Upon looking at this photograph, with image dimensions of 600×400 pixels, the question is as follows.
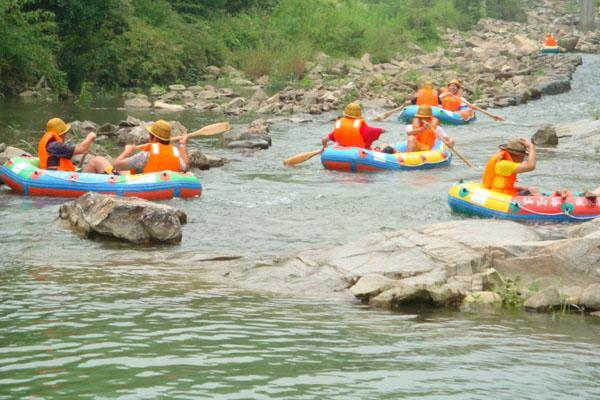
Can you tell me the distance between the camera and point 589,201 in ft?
37.0

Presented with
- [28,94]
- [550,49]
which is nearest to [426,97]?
[28,94]

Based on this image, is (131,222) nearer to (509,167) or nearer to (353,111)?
(509,167)

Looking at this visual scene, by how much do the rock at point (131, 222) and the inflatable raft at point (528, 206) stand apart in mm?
3406

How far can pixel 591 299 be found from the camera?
7.60 m

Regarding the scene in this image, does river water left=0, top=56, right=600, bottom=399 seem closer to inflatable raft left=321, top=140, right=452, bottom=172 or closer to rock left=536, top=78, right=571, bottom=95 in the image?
inflatable raft left=321, top=140, right=452, bottom=172

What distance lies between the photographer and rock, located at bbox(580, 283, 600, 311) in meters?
7.60

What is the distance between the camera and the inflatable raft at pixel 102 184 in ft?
40.2

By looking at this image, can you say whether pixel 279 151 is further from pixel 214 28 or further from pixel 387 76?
pixel 214 28

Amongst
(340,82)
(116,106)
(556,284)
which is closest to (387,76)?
(340,82)

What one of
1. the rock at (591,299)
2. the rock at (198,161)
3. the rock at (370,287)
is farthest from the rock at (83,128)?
the rock at (591,299)

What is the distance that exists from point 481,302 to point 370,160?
296 inches

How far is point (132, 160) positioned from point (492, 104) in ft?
48.2

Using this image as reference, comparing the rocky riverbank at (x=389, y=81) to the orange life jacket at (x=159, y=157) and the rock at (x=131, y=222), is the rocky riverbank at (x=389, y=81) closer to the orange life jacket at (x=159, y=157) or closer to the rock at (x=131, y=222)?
the orange life jacket at (x=159, y=157)

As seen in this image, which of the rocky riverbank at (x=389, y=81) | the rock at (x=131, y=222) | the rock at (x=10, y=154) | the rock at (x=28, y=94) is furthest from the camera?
the rocky riverbank at (x=389, y=81)
